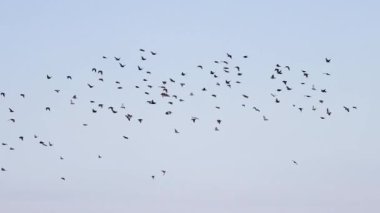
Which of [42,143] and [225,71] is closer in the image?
[225,71]

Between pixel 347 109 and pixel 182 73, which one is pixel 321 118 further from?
pixel 182 73

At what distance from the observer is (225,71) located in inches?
3708

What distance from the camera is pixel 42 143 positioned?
11312 cm

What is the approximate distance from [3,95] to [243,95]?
2721 cm

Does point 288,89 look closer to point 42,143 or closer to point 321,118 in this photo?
point 321,118

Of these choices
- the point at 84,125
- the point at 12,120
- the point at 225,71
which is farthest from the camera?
the point at 12,120

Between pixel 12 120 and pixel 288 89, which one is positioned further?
pixel 12 120

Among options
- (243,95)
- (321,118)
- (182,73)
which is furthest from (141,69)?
(321,118)

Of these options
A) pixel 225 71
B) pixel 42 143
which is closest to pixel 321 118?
pixel 225 71

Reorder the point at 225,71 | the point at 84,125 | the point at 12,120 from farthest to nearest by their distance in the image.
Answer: the point at 12,120, the point at 84,125, the point at 225,71

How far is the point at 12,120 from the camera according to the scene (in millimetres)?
108000

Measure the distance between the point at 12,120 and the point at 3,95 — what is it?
3427 millimetres

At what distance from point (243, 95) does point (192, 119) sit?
7.35 metres

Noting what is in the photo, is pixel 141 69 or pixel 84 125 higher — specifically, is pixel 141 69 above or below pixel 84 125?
above
